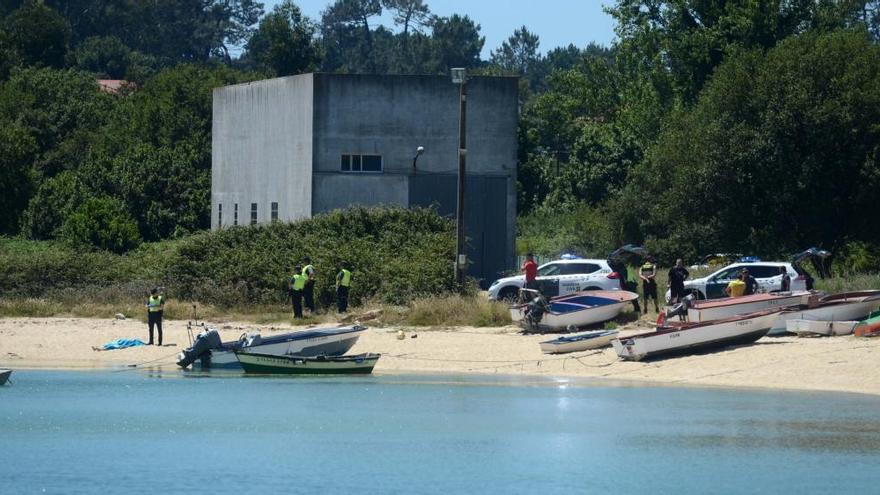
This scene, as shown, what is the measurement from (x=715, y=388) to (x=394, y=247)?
15.5m

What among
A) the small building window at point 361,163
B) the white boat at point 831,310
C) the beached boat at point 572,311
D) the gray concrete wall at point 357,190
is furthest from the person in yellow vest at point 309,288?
the white boat at point 831,310

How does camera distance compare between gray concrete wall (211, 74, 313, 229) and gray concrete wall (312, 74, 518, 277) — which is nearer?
gray concrete wall (312, 74, 518, 277)

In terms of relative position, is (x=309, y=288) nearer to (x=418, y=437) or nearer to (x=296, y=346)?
(x=296, y=346)

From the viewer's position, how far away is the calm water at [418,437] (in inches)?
1106

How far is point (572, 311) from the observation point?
40688 mm

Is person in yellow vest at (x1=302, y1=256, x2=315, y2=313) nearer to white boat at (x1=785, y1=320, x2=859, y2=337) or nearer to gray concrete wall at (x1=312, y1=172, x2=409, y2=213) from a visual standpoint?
gray concrete wall at (x1=312, y1=172, x2=409, y2=213)

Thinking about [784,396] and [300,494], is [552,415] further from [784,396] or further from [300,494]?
[300,494]

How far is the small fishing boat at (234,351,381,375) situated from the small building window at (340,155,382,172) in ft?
57.7

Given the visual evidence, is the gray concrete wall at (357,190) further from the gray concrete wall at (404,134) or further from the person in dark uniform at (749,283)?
the person in dark uniform at (749,283)

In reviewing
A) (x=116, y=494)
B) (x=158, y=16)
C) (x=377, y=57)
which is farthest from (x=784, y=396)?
(x=377, y=57)

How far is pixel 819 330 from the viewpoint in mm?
38312

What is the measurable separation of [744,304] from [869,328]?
3.26 metres

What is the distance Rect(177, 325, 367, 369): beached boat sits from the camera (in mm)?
38688

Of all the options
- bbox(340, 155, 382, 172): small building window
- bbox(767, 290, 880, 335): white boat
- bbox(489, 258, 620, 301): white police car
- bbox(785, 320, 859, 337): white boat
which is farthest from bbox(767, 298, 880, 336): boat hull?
bbox(340, 155, 382, 172): small building window
